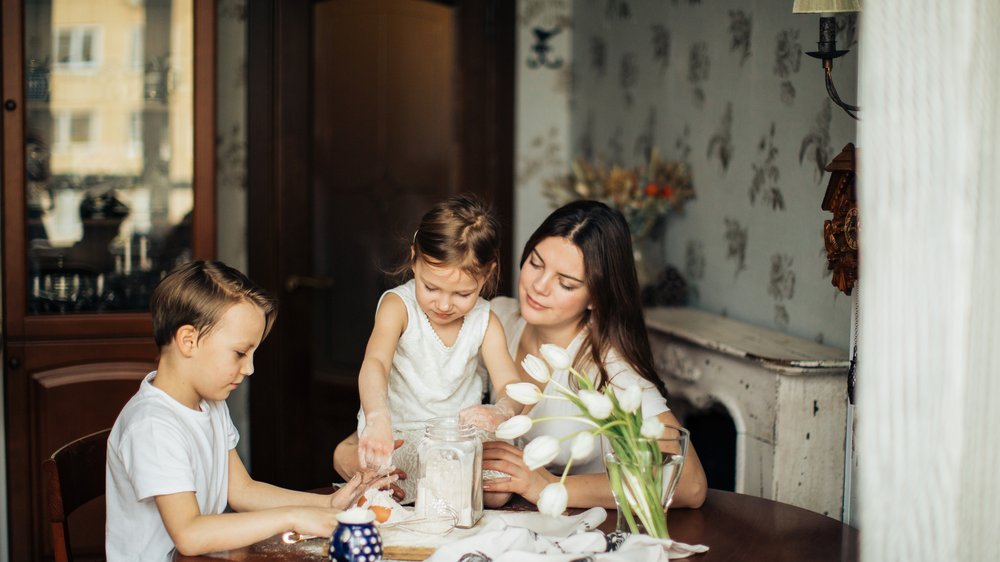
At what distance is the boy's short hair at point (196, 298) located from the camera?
1503mm

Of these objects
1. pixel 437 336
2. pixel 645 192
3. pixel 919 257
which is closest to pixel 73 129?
pixel 437 336

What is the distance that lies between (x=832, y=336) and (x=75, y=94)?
2.22 metres

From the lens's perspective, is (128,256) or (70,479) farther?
(128,256)

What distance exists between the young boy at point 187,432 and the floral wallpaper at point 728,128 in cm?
134

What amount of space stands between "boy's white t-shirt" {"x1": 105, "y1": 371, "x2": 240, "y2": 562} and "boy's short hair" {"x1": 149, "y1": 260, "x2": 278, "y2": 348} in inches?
4.4

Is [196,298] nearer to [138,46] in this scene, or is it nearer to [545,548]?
[545,548]

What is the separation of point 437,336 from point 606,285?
1.12ft

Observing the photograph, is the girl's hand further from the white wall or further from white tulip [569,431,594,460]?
the white wall

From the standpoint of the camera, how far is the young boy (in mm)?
1412

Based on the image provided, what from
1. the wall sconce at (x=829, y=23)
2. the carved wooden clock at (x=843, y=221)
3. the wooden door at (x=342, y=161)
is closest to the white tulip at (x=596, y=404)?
the carved wooden clock at (x=843, y=221)

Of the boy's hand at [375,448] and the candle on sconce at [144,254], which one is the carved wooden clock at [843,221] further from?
the candle on sconce at [144,254]

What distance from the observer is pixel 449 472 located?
149 centimetres

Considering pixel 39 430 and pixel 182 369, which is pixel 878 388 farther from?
pixel 39 430

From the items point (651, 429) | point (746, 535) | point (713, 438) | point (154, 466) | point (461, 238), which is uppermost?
point (461, 238)
